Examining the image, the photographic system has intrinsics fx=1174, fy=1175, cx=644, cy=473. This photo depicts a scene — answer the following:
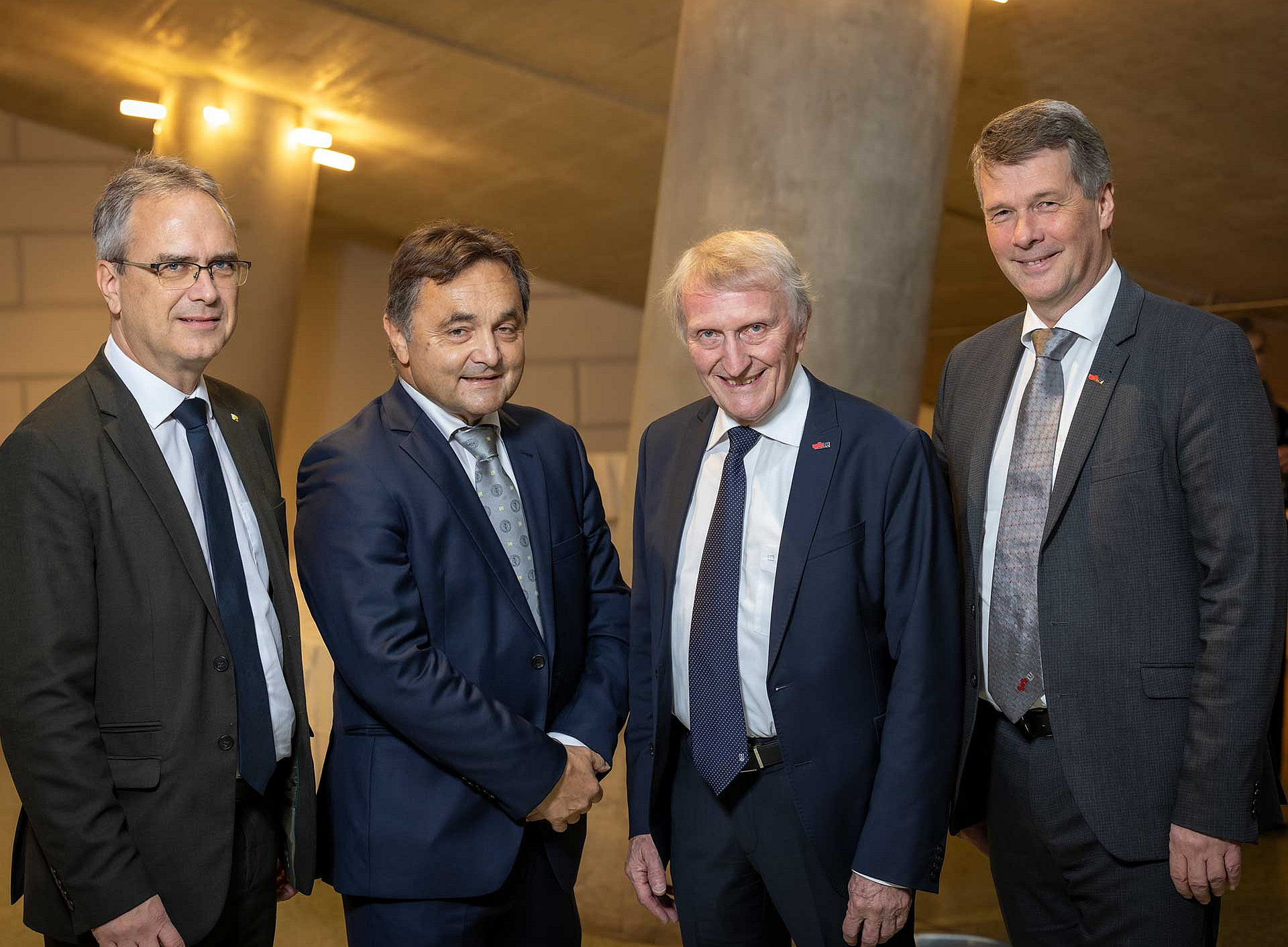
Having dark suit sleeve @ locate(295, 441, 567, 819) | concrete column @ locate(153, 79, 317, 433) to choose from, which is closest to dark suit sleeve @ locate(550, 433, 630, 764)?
dark suit sleeve @ locate(295, 441, 567, 819)

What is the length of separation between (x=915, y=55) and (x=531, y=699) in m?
2.66

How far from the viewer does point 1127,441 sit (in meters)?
1.92

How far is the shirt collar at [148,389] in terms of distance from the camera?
6.23 ft

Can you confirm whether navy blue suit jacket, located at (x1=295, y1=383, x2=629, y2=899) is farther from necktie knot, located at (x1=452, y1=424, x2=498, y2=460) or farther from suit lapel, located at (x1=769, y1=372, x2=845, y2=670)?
suit lapel, located at (x1=769, y1=372, x2=845, y2=670)

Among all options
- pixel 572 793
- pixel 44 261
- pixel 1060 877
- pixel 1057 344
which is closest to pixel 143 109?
pixel 44 261

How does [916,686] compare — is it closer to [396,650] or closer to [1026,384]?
[1026,384]

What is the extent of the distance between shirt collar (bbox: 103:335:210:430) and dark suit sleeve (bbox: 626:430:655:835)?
841 mm

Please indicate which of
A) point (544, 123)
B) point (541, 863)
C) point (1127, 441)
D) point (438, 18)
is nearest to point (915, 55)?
point (1127, 441)

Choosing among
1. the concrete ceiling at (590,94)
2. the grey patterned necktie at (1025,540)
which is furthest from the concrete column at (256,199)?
the grey patterned necktie at (1025,540)

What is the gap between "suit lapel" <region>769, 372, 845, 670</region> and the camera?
195 centimetres

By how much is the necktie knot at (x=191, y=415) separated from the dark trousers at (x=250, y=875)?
583 millimetres

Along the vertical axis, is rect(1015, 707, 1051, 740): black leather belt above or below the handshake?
above

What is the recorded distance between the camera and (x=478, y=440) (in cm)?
212

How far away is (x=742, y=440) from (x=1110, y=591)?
0.66m
